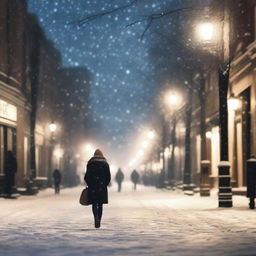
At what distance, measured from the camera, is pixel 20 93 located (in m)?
38.7

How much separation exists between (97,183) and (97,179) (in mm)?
88

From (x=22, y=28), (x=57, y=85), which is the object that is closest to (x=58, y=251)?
(x=22, y=28)

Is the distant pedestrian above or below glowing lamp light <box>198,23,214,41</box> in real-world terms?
below

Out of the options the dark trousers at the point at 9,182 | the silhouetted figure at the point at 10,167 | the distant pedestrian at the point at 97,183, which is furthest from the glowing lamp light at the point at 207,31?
the dark trousers at the point at 9,182

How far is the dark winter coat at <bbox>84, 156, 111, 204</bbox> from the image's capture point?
14.0m

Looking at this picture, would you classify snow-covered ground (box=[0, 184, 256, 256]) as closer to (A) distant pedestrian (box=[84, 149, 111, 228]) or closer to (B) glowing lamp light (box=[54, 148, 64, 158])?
(A) distant pedestrian (box=[84, 149, 111, 228])

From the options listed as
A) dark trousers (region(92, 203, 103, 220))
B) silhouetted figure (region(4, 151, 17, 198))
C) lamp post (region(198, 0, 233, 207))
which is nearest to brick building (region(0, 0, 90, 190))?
silhouetted figure (region(4, 151, 17, 198))

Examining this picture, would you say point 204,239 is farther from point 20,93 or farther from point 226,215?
point 20,93

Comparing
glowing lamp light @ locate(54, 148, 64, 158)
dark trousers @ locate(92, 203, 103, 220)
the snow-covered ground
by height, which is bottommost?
the snow-covered ground

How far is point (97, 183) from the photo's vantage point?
46.5 feet

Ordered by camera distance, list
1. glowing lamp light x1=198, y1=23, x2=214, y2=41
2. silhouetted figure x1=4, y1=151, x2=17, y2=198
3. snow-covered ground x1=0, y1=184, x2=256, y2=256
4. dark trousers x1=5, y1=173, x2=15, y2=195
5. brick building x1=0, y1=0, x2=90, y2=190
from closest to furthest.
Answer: snow-covered ground x1=0, y1=184, x2=256, y2=256 < glowing lamp light x1=198, y1=23, x2=214, y2=41 < silhouetted figure x1=4, y1=151, x2=17, y2=198 < dark trousers x1=5, y1=173, x2=15, y2=195 < brick building x1=0, y1=0, x2=90, y2=190

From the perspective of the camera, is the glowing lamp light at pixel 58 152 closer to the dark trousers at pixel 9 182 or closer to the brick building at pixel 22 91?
the brick building at pixel 22 91

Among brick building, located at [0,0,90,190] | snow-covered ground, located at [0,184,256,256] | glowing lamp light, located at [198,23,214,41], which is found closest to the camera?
snow-covered ground, located at [0,184,256,256]

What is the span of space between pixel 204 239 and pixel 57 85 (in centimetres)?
5530
